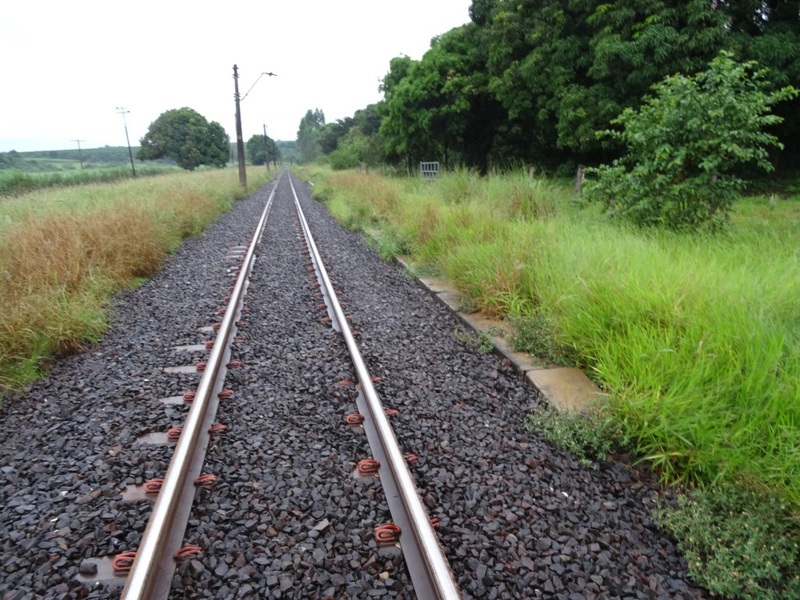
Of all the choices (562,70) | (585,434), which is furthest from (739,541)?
(562,70)

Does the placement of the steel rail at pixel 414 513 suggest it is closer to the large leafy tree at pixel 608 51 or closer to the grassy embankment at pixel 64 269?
the grassy embankment at pixel 64 269

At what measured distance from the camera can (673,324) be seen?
3307 mm

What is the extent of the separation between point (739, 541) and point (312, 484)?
6.53 feet

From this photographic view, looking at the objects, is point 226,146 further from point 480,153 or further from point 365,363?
point 365,363

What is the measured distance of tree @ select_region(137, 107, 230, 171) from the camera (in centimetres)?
7731

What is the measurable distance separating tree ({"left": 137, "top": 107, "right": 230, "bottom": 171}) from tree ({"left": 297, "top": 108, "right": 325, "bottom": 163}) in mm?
30367

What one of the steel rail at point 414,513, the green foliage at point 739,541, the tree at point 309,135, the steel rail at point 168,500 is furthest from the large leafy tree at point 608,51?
the tree at point 309,135

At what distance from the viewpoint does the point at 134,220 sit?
8.02 metres

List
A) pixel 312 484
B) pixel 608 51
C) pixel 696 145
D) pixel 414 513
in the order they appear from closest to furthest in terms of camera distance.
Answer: pixel 414 513 < pixel 312 484 < pixel 696 145 < pixel 608 51

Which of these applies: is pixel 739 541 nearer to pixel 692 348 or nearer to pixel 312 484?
pixel 692 348

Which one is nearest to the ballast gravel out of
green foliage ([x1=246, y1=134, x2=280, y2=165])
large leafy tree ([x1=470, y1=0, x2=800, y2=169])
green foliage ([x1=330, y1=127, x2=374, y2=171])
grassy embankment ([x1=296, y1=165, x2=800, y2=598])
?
grassy embankment ([x1=296, y1=165, x2=800, y2=598])

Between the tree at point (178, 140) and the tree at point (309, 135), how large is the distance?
30.4 m

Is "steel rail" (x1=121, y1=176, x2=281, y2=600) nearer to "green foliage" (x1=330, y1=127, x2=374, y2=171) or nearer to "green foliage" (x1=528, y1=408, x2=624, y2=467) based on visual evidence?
"green foliage" (x1=528, y1=408, x2=624, y2=467)

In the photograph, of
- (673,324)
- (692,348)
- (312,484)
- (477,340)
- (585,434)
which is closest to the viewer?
(312,484)
